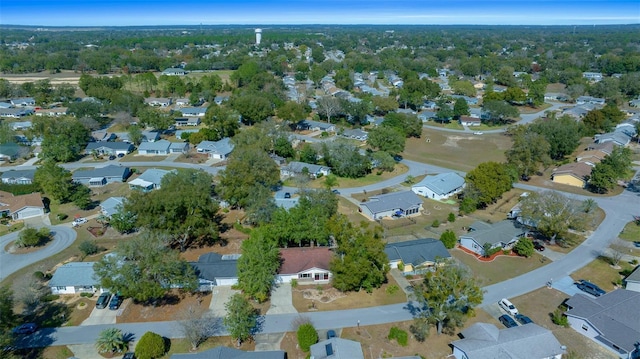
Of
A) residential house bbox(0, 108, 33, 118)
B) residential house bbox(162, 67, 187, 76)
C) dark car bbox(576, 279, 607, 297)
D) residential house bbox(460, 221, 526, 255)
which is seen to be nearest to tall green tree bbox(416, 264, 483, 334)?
residential house bbox(460, 221, 526, 255)

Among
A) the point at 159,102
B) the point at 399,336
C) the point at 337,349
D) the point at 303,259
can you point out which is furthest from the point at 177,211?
the point at 159,102

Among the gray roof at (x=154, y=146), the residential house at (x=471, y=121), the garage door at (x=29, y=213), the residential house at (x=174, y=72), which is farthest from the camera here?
the residential house at (x=174, y=72)

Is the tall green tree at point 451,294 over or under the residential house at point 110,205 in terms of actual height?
over

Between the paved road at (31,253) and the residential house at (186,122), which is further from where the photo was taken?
the residential house at (186,122)

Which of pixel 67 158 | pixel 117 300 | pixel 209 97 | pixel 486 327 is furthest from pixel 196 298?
pixel 209 97

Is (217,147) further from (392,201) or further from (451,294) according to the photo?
(451,294)

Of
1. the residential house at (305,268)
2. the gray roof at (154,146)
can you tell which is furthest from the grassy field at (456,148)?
the gray roof at (154,146)

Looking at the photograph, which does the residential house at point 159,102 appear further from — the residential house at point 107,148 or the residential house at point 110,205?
the residential house at point 110,205
